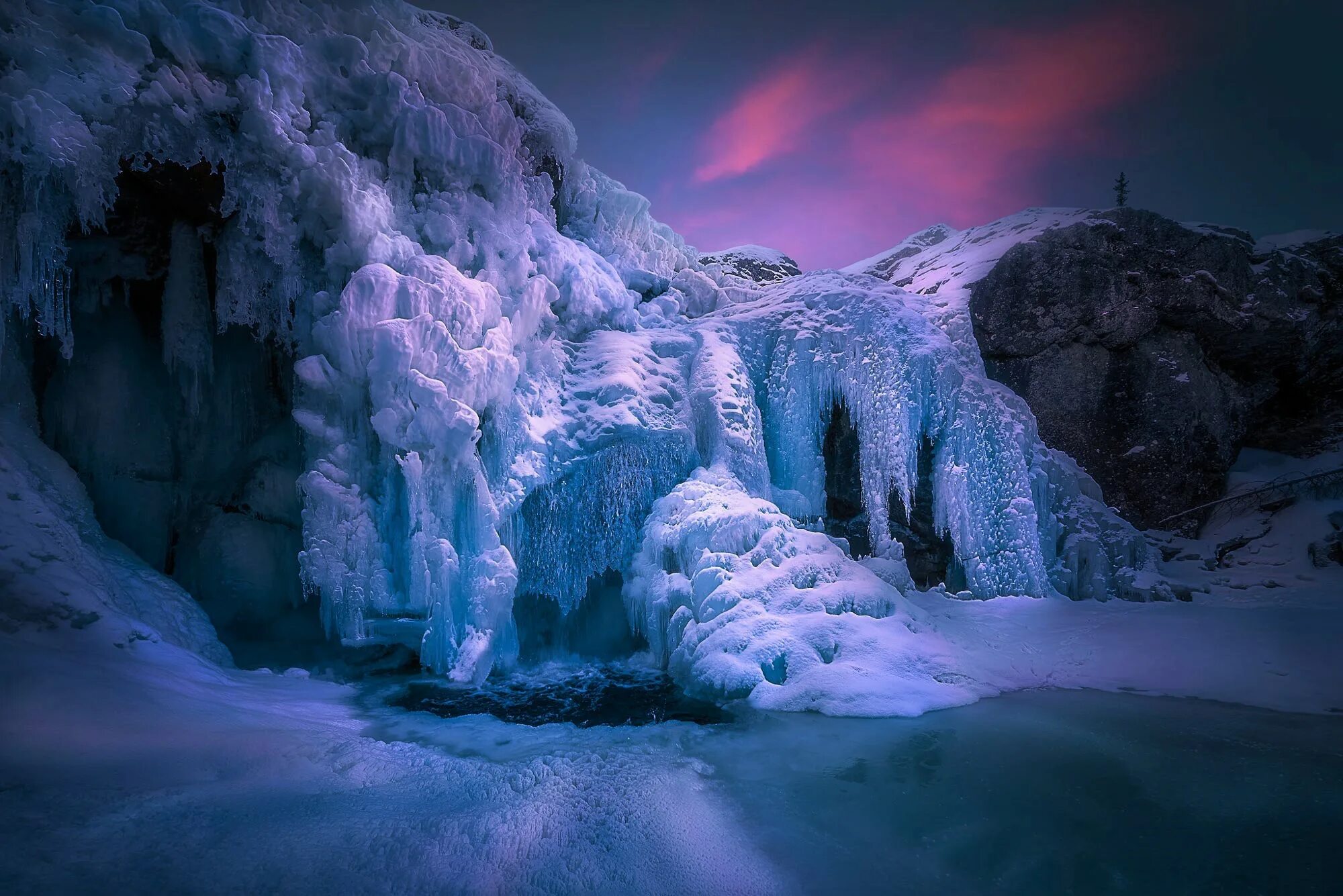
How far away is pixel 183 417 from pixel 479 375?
5149mm

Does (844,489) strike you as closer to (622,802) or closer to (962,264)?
(962,264)

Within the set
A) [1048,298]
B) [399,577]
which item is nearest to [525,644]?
[399,577]

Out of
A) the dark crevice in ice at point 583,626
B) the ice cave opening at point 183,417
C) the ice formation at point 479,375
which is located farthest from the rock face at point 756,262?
the ice cave opening at point 183,417

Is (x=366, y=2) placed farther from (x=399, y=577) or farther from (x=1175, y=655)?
(x=1175, y=655)

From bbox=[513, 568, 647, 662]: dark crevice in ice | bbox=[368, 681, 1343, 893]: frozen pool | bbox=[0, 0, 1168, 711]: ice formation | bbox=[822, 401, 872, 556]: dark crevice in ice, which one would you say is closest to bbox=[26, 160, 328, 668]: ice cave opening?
bbox=[0, 0, 1168, 711]: ice formation

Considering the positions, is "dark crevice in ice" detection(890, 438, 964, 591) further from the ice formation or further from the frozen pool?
the frozen pool

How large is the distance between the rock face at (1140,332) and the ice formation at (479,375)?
223cm

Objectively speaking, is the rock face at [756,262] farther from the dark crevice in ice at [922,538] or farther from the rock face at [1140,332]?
the dark crevice in ice at [922,538]

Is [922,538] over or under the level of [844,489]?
under

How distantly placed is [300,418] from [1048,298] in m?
15.1

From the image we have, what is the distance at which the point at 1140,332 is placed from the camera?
13.5 metres

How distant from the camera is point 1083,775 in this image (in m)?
5.28

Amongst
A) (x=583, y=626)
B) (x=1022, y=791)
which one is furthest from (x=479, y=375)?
(x=1022, y=791)

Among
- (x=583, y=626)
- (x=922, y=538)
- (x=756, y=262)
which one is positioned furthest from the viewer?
(x=756, y=262)
